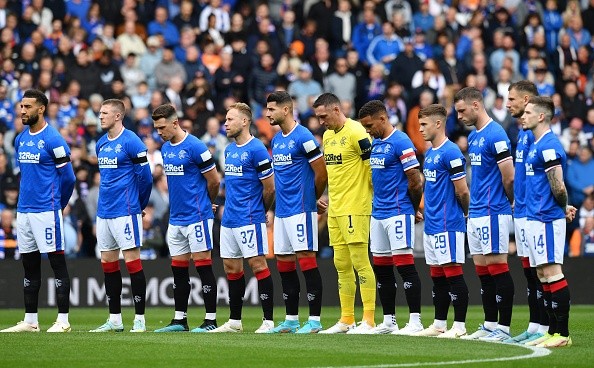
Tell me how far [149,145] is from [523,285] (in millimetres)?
7983

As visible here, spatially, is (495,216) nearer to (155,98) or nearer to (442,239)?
(442,239)

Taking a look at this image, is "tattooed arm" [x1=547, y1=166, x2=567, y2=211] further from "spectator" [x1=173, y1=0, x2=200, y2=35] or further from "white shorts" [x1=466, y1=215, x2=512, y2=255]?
"spectator" [x1=173, y1=0, x2=200, y2=35]

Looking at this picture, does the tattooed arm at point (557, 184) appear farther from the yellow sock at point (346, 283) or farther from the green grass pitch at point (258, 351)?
the yellow sock at point (346, 283)

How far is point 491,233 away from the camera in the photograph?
16156mm

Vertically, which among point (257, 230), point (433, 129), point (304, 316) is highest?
point (433, 129)

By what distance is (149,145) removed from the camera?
27.0m

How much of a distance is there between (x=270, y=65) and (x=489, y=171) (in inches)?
549

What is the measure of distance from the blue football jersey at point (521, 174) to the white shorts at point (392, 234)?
66.5 inches

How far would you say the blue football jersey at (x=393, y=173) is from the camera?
55.9ft

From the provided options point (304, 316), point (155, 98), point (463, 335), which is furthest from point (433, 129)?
point (155, 98)

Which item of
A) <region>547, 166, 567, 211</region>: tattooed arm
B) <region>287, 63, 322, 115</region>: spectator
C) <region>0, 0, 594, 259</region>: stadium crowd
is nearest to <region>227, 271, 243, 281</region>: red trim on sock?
<region>547, 166, 567, 211</region>: tattooed arm

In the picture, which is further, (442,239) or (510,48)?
(510,48)

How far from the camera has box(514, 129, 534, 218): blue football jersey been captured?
15609 millimetres

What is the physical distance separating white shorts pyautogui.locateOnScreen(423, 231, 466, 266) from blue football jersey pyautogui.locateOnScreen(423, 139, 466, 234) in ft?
0.22
